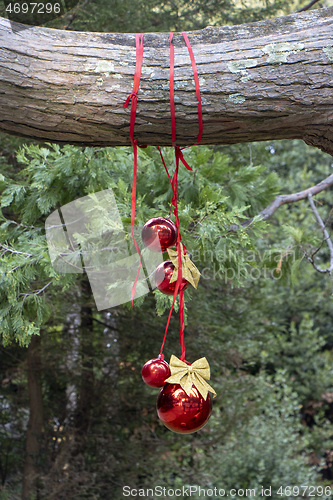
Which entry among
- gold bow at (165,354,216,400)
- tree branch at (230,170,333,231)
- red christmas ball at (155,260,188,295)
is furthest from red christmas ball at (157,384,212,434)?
tree branch at (230,170,333,231)

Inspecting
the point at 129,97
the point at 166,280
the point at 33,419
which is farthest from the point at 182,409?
the point at 33,419

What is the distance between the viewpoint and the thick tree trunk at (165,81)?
933 mm

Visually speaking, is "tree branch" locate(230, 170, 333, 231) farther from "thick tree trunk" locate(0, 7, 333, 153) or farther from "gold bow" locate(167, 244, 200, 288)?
"thick tree trunk" locate(0, 7, 333, 153)

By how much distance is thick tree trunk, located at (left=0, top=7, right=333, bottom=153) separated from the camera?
0.93m

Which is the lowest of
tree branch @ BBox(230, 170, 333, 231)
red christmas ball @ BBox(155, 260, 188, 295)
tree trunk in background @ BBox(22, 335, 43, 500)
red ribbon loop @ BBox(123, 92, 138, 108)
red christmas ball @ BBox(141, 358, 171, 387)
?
tree trunk in background @ BBox(22, 335, 43, 500)

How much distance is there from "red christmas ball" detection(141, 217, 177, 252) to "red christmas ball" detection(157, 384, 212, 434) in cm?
41

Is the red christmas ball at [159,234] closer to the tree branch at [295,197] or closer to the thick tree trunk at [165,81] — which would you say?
the thick tree trunk at [165,81]

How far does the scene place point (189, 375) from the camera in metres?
1.04

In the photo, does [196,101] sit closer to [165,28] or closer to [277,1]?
[165,28]

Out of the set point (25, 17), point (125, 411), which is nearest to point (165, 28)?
point (25, 17)

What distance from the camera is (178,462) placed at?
358 centimetres

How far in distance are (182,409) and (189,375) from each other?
3.5 inches

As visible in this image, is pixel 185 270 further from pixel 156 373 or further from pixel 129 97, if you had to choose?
pixel 129 97

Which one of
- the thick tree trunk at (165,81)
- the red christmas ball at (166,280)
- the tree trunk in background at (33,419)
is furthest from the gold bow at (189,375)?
the tree trunk in background at (33,419)
